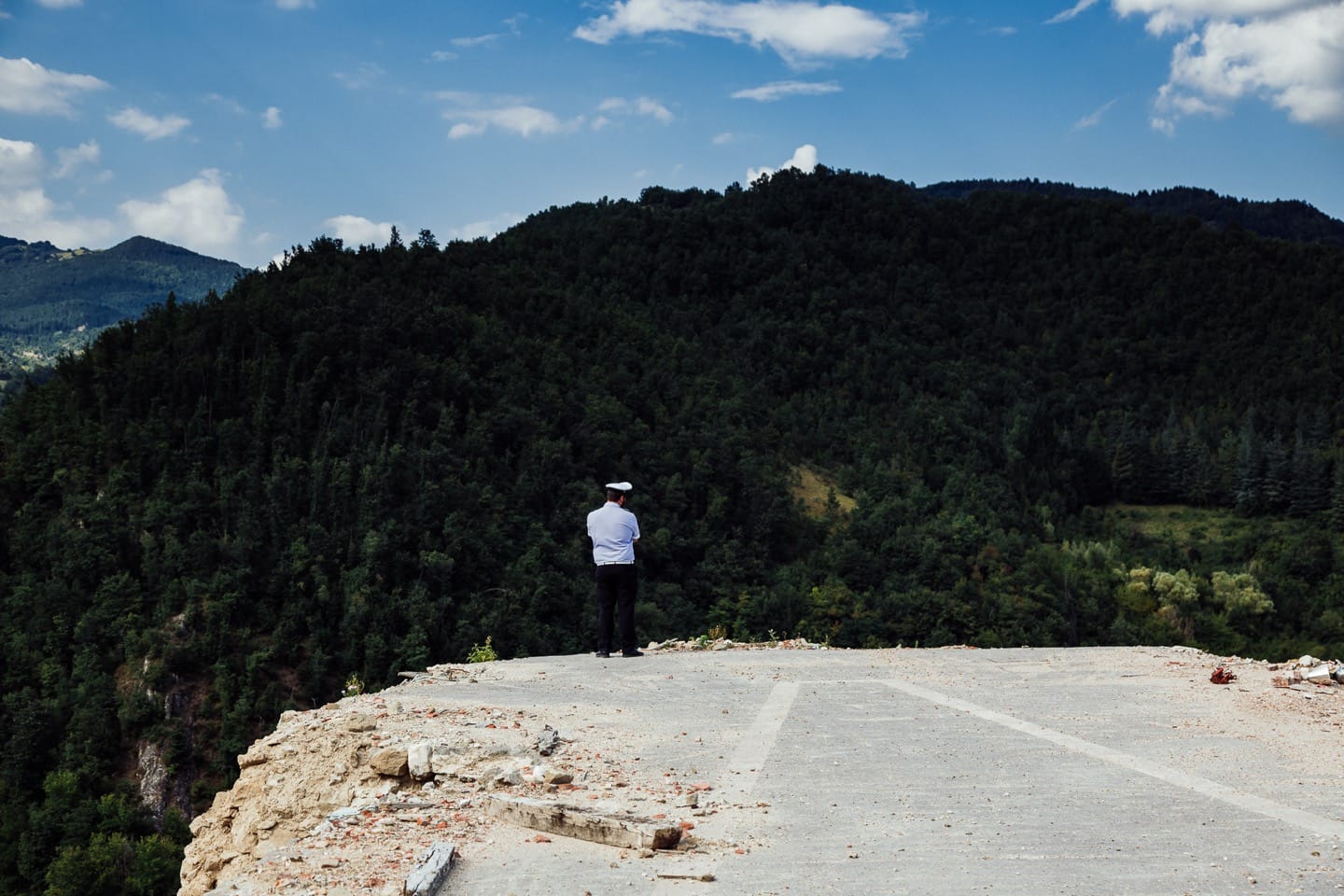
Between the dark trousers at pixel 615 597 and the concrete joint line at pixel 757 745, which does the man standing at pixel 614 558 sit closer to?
the dark trousers at pixel 615 597

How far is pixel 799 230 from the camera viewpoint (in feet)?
551

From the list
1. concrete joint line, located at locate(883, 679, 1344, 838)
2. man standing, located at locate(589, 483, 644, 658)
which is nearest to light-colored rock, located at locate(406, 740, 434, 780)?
concrete joint line, located at locate(883, 679, 1344, 838)

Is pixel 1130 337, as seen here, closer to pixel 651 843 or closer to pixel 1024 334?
pixel 1024 334

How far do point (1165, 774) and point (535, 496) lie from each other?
245 feet

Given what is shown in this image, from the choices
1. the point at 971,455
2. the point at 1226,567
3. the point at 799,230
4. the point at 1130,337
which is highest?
the point at 799,230

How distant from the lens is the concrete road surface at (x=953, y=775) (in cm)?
555

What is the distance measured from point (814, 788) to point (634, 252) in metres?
143

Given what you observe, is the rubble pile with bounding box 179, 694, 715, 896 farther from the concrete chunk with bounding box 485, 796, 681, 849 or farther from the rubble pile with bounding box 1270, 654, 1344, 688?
the rubble pile with bounding box 1270, 654, 1344, 688

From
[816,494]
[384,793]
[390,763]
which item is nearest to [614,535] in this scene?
[390,763]

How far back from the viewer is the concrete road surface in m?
5.55

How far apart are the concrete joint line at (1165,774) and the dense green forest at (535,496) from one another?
5093cm

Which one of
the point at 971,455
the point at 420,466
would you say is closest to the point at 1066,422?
the point at 971,455

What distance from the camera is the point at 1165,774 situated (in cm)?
755

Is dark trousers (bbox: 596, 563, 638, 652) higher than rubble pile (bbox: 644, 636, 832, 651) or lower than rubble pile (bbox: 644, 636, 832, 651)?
higher
